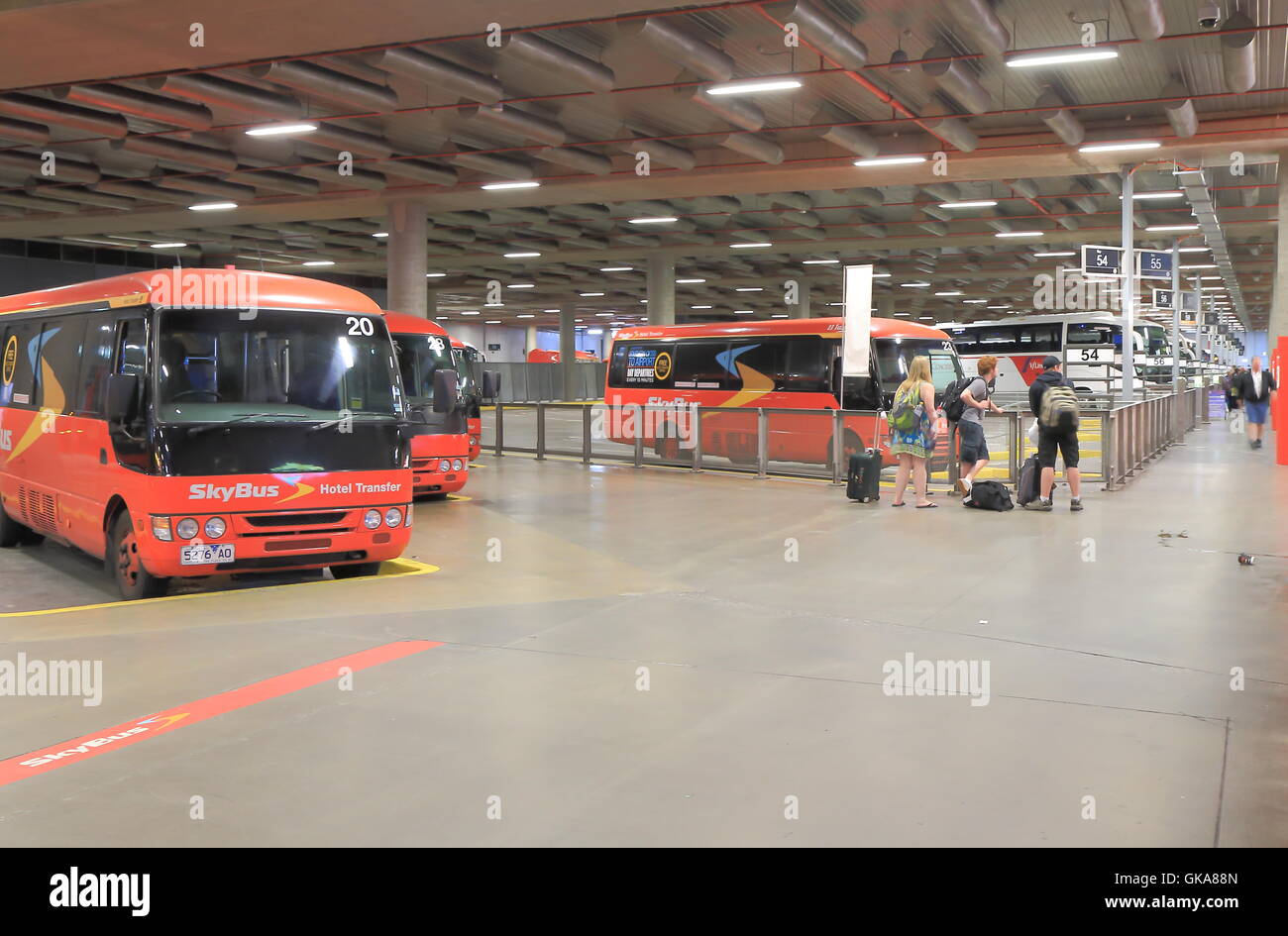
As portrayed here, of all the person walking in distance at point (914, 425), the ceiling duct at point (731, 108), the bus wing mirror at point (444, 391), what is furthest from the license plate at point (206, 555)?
the ceiling duct at point (731, 108)

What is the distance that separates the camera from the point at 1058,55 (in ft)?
44.7

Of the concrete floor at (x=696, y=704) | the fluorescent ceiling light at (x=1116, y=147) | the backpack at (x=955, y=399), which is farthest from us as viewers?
the fluorescent ceiling light at (x=1116, y=147)

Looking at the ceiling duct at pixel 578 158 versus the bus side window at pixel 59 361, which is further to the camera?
the ceiling duct at pixel 578 158

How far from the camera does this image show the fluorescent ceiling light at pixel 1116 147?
18.7m

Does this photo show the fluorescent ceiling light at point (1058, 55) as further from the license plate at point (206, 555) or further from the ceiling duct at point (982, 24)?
the license plate at point (206, 555)

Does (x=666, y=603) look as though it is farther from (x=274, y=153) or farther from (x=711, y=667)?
(x=274, y=153)

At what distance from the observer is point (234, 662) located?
6.10 meters

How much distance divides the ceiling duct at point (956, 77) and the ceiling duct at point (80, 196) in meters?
18.8

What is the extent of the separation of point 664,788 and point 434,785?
0.89 m

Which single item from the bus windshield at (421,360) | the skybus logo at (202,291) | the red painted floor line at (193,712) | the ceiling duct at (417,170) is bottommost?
the red painted floor line at (193,712)

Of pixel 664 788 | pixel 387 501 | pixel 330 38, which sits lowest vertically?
pixel 664 788

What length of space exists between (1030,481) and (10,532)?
11.0 m

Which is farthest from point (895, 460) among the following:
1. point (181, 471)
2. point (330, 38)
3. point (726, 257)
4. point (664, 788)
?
point (726, 257)

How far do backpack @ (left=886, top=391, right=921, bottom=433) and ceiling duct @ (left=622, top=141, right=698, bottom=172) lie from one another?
9788 mm
